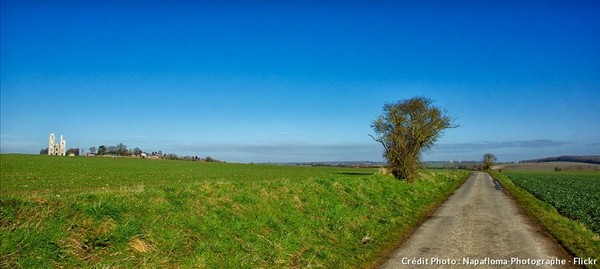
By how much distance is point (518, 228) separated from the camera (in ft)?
50.8

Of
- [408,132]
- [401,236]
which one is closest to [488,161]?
[408,132]

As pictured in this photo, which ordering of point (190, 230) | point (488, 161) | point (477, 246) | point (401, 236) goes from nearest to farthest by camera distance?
1. point (190, 230)
2. point (477, 246)
3. point (401, 236)
4. point (488, 161)

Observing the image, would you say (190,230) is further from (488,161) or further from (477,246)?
(488,161)

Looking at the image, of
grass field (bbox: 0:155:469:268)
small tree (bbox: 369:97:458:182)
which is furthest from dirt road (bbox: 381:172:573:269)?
small tree (bbox: 369:97:458:182)

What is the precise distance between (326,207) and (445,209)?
789cm

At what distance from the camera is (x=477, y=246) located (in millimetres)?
11938

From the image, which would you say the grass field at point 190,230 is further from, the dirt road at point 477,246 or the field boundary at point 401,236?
the dirt road at point 477,246

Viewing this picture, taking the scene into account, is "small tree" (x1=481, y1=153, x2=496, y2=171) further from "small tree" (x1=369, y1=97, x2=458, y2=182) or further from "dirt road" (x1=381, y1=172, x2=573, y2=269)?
"dirt road" (x1=381, y1=172, x2=573, y2=269)

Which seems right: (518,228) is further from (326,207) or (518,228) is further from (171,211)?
(171,211)

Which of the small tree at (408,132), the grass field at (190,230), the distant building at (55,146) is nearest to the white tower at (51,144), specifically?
the distant building at (55,146)

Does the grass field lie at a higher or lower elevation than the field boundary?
higher

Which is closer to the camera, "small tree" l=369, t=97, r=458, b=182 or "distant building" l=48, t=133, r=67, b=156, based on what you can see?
"small tree" l=369, t=97, r=458, b=182

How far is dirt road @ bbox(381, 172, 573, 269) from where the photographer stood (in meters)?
10.0

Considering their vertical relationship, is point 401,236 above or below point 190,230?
below
